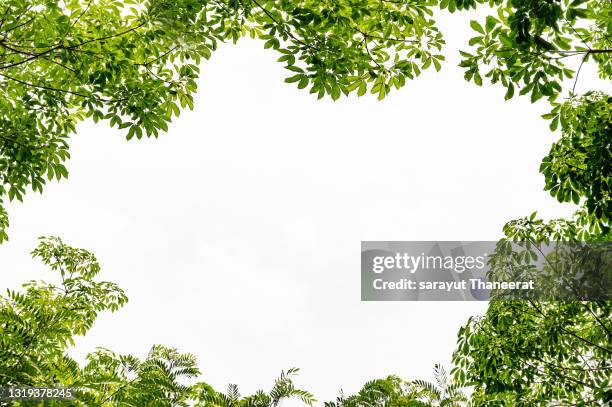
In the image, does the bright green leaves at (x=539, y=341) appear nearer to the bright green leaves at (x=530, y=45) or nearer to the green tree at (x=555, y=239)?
the green tree at (x=555, y=239)

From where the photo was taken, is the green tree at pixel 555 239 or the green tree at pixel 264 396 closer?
the green tree at pixel 555 239

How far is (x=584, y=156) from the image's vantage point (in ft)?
16.2

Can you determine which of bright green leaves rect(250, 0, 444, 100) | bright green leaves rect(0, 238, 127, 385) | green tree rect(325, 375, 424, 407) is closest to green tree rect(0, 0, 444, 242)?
bright green leaves rect(250, 0, 444, 100)

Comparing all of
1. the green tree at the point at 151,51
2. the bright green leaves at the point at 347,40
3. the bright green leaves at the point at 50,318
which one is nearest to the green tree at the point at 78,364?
the bright green leaves at the point at 50,318

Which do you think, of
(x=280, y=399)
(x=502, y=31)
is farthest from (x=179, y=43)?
(x=280, y=399)

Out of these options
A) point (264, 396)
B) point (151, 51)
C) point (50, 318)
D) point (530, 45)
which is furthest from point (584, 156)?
point (50, 318)

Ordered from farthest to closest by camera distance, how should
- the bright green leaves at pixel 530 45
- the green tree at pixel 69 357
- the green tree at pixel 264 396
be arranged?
1. the green tree at pixel 264 396
2. the green tree at pixel 69 357
3. the bright green leaves at pixel 530 45

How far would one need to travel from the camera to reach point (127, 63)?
5.04 metres

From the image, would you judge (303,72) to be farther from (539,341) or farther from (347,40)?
(539,341)

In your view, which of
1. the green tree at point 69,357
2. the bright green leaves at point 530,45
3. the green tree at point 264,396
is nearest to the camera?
the bright green leaves at point 530,45

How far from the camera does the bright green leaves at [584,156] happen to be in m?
4.62

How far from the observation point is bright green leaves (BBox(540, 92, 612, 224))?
15.2 feet

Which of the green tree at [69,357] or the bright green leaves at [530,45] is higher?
the bright green leaves at [530,45]

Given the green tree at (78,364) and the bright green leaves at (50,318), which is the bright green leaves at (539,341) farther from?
the bright green leaves at (50,318)
